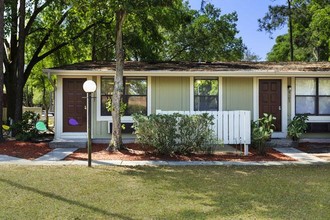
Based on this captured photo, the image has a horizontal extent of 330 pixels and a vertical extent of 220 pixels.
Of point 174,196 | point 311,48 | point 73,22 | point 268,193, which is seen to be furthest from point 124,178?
point 311,48

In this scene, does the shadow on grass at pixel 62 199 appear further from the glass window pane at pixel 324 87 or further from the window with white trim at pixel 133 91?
the glass window pane at pixel 324 87

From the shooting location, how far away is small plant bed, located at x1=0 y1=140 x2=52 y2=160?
9.98 m

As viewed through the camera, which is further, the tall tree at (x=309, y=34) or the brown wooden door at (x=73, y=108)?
the tall tree at (x=309, y=34)

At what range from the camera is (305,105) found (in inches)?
515

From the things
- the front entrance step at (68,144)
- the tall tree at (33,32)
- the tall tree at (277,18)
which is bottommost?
the front entrance step at (68,144)

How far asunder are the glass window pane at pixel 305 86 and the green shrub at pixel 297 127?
1.23 m

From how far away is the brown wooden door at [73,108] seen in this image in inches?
504

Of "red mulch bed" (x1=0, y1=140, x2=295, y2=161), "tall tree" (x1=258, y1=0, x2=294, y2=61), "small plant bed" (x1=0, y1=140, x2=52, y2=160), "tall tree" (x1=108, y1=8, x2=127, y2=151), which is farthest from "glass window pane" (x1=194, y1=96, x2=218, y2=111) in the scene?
"tall tree" (x1=258, y1=0, x2=294, y2=61)

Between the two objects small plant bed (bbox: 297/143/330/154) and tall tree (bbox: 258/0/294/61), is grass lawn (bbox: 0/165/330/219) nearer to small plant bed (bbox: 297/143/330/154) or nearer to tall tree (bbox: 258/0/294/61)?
small plant bed (bbox: 297/143/330/154)

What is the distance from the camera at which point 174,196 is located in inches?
221

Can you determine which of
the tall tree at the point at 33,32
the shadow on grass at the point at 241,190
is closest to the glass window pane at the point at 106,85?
the tall tree at the point at 33,32

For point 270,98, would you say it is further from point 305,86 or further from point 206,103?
point 206,103

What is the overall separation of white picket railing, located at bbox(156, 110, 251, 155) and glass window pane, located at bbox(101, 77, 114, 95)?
10.5ft

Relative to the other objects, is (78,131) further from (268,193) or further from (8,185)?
(268,193)
